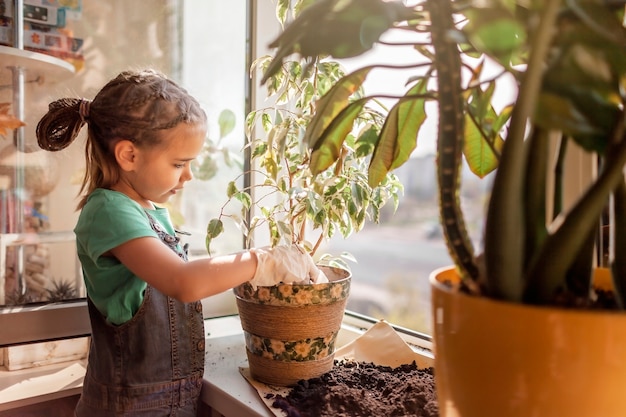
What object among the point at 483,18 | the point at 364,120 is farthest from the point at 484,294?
the point at 364,120

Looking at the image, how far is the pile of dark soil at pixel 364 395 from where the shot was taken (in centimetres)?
84

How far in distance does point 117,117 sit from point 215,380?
0.57 metres

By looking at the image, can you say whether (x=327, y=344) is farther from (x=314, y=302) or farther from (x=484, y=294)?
(x=484, y=294)

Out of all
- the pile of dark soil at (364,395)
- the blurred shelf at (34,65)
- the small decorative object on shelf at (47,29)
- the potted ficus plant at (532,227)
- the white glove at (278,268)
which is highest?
the small decorative object on shelf at (47,29)

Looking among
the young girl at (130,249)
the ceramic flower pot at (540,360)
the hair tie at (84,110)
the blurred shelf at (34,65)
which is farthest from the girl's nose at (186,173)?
the ceramic flower pot at (540,360)

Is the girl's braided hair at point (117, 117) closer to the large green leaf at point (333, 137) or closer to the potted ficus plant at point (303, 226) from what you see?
the potted ficus plant at point (303, 226)

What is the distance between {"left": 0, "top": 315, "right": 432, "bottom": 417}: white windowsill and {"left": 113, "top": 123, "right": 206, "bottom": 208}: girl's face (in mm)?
404

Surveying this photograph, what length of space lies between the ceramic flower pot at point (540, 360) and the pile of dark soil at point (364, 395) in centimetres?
39

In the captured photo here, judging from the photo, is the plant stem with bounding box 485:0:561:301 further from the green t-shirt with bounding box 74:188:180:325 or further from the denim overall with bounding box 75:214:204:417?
the denim overall with bounding box 75:214:204:417

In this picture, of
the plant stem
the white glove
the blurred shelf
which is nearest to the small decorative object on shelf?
the blurred shelf

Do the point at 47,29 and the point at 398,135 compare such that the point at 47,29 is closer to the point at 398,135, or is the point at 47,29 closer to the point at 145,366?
the point at 145,366

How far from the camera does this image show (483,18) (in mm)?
425

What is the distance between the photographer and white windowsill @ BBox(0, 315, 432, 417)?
0.96 meters

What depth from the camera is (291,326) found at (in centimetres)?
93
